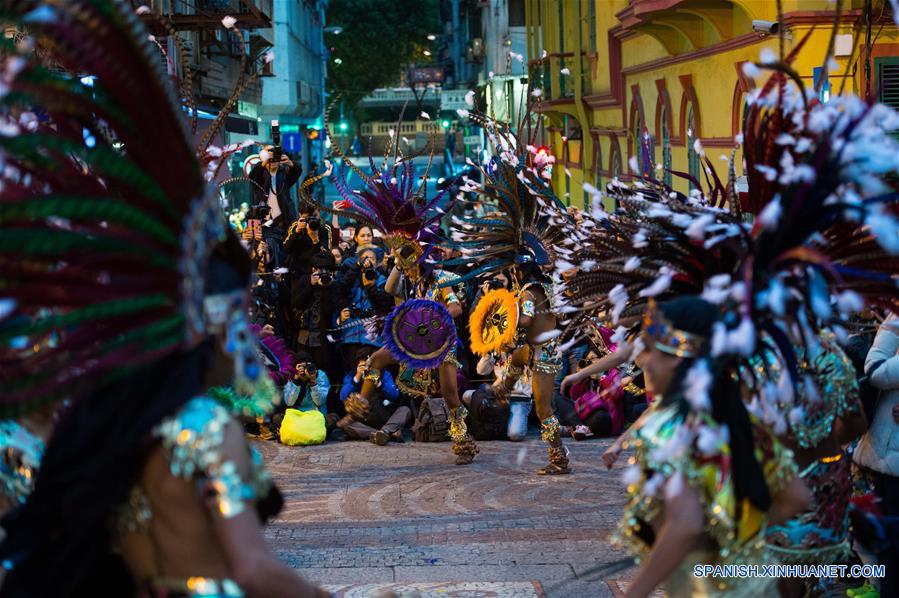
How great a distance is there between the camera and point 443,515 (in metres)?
9.01

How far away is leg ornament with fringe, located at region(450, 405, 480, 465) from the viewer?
1066cm

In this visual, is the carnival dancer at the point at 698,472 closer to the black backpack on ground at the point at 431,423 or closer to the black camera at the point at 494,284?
the black camera at the point at 494,284

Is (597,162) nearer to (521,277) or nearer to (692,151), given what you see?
(692,151)

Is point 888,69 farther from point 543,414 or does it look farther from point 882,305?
point 882,305

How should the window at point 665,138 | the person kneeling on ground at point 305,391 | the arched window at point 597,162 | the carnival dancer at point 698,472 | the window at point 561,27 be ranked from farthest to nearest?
the window at point 561,27 → the arched window at point 597,162 → the window at point 665,138 → the person kneeling on ground at point 305,391 → the carnival dancer at point 698,472

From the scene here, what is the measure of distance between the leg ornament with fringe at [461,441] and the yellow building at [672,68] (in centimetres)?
233

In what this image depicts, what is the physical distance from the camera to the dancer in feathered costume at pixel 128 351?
3.38 meters

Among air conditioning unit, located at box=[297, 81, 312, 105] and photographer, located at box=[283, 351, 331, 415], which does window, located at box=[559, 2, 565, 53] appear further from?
air conditioning unit, located at box=[297, 81, 312, 105]

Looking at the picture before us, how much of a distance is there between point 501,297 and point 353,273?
308 centimetres

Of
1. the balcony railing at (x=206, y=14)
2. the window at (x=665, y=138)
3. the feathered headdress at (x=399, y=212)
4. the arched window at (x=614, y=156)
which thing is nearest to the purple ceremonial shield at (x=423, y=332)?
the feathered headdress at (x=399, y=212)

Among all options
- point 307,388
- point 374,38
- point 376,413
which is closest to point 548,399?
point 376,413

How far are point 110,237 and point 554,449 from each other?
7.02 m

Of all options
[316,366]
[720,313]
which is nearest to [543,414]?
[316,366]

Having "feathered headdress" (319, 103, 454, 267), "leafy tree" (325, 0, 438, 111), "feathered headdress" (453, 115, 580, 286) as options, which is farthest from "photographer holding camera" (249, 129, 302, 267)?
"leafy tree" (325, 0, 438, 111)
